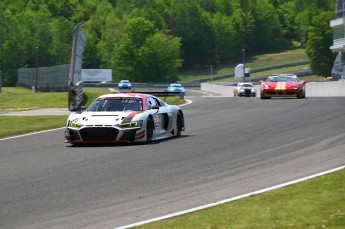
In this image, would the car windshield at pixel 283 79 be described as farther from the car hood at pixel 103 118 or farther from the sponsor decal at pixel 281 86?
the car hood at pixel 103 118

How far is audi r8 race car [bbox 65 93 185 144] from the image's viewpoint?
58.0ft

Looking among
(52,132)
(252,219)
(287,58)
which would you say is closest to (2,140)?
(52,132)

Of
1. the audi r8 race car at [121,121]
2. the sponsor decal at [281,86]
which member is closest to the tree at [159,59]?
the sponsor decal at [281,86]

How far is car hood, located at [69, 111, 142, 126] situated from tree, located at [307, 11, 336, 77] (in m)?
114

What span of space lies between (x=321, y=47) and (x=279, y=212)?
127695 mm

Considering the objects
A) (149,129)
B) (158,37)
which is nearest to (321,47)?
(158,37)

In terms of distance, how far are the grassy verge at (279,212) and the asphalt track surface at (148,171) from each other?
516 millimetres

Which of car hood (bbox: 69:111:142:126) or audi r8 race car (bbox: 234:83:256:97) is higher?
car hood (bbox: 69:111:142:126)

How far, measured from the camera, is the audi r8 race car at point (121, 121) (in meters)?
17.7

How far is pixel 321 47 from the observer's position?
134 m

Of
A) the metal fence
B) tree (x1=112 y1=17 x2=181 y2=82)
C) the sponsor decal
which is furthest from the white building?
the sponsor decal

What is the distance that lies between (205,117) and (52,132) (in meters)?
5.28

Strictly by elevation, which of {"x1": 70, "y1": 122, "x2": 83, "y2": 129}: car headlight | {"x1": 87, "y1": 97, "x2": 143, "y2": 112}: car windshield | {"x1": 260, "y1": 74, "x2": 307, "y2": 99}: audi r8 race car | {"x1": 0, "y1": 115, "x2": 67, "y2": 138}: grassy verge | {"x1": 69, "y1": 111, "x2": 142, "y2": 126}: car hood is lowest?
{"x1": 0, "y1": 115, "x2": 67, "y2": 138}: grassy verge

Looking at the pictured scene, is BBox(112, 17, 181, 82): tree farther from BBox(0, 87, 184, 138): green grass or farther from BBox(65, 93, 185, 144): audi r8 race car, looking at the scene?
BBox(65, 93, 185, 144): audi r8 race car
